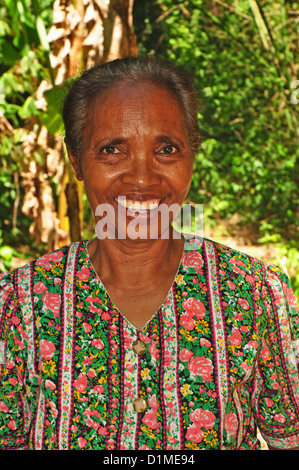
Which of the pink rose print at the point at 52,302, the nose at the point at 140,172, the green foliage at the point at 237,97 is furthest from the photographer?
the green foliage at the point at 237,97

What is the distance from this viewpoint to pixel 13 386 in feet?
4.31

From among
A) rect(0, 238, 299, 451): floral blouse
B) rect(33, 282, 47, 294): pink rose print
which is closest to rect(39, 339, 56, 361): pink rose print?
rect(0, 238, 299, 451): floral blouse

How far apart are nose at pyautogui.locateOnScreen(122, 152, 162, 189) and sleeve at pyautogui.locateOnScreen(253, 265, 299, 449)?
41 centimetres

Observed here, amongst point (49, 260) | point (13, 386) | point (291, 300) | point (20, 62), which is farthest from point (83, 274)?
point (20, 62)

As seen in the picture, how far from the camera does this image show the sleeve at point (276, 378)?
1.36 meters

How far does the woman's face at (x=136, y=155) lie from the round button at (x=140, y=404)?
14.7 inches

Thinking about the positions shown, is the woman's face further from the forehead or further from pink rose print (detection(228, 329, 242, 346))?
pink rose print (detection(228, 329, 242, 346))

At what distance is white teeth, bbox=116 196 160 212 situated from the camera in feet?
4.13

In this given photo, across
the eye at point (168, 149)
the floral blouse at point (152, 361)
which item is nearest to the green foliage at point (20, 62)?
the eye at point (168, 149)

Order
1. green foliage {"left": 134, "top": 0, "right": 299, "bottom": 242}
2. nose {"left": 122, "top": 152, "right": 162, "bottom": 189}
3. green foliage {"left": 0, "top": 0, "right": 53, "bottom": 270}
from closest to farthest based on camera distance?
1. nose {"left": 122, "top": 152, "right": 162, "bottom": 189}
2. green foliage {"left": 0, "top": 0, "right": 53, "bottom": 270}
3. green foliage {"left": 134, "top": 0, "right": 299, "bottom": 242}

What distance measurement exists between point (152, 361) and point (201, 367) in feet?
0.38

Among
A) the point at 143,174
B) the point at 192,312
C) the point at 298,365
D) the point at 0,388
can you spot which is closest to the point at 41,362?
the point at 0,388

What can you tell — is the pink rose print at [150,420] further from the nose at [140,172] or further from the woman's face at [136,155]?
the nose at [140,172]

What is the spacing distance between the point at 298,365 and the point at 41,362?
24.7 inches
